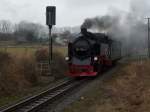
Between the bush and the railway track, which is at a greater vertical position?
the bush

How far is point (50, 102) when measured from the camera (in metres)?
15.1

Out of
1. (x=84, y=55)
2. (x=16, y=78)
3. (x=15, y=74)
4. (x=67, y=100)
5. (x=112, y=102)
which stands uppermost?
(x=84, y=55)

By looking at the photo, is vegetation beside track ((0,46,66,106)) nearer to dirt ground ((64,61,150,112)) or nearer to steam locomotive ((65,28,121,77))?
steam locomotive ((65,28,121,77))

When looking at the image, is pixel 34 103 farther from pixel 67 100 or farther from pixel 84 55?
pixel 84 55

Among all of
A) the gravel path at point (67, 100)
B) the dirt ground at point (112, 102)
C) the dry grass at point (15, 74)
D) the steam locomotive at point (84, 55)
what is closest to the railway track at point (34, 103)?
the gravel path at point (67, 100)

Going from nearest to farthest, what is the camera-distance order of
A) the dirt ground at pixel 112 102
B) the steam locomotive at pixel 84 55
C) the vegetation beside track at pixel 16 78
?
1. the dirt ground at pixel 112 102
2. the vegetation beside track at pixel 16 78
3. the steam locomotive at pixel 84 55

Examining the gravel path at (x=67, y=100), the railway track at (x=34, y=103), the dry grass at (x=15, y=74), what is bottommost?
the gravel path at (x=67, y=100)

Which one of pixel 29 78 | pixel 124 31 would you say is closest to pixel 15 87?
pixel 29 78

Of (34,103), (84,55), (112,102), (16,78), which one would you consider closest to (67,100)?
(34,103)

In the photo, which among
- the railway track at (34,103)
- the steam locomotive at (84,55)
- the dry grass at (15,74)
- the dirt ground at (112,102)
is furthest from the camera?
the steam locomotive at (84,55)

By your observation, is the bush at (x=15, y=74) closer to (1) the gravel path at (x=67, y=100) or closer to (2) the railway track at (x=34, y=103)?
(2) the railway track at (x=34, y=103)

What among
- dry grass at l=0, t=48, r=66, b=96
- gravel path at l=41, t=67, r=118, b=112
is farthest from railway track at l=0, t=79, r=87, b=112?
dry grass at l=0, t=48, r=66, b=96

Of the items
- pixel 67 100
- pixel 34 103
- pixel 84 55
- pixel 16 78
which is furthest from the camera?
pixel 84 55

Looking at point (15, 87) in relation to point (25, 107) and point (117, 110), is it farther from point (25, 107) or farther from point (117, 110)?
point (117, 110)
